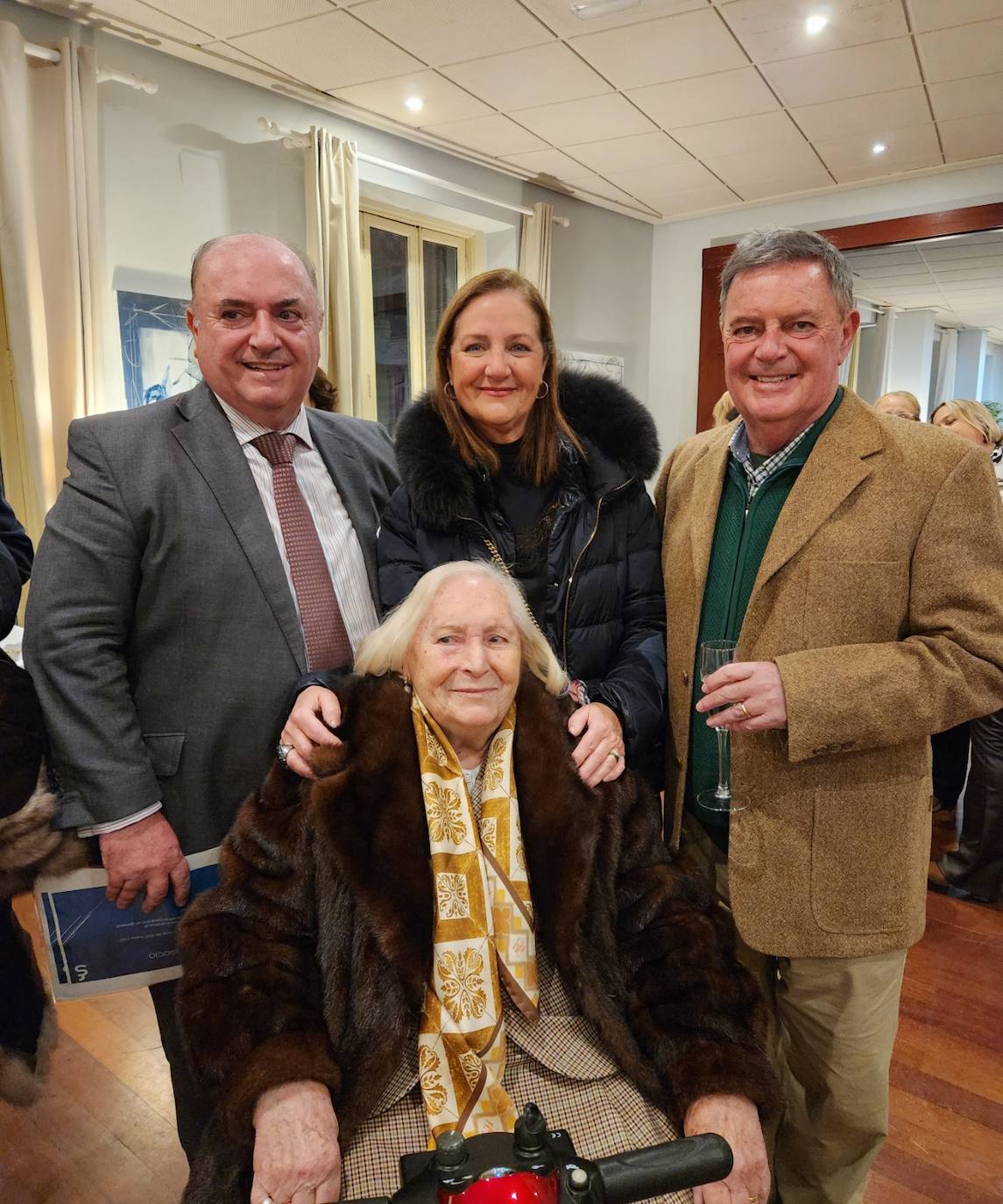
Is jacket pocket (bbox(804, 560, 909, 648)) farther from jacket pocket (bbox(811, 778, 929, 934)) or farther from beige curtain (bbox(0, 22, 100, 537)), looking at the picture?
beige curtain (bbox(0, 22, 100, 537))

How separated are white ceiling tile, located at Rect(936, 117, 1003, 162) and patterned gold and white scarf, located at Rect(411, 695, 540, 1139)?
5650mm

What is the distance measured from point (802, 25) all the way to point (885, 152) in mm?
2396

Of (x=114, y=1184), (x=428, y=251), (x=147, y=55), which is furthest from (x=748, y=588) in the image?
(x=428, y=251)

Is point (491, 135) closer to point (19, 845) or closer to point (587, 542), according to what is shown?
point (587, 542)

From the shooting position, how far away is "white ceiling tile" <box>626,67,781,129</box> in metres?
4.57

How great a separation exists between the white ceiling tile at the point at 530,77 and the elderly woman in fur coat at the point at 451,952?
3690 mm

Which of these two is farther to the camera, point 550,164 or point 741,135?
point 550,164

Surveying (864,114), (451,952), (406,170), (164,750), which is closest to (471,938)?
(451,952)

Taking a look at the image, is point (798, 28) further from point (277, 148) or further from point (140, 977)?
point (140, 977)

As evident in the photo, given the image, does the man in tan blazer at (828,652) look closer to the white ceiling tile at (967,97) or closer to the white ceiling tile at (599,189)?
the white ceiling tile at (967,97)

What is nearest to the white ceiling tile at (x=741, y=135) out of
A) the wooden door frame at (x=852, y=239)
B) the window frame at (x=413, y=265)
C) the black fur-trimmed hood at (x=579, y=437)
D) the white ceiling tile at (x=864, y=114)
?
the white ceiling tile at (x=864, y=114)

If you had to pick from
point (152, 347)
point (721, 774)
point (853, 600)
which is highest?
point (152, 347)

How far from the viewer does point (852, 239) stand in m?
6.84

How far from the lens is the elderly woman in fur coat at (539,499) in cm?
179
